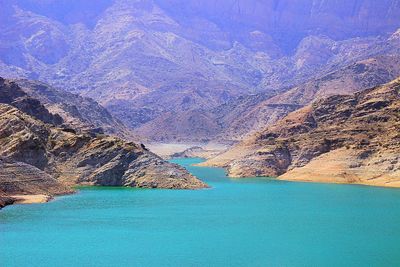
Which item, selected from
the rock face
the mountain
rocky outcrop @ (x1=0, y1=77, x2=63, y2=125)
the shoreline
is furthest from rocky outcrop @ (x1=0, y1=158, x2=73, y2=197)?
the rock face

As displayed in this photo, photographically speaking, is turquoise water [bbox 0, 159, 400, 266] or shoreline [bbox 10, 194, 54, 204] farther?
shoreline [bbox 10, 194, 54, 204]

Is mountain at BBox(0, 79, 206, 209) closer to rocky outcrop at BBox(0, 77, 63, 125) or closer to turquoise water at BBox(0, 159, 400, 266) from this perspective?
turquoise water at BBox(0, 159, 400, 266)

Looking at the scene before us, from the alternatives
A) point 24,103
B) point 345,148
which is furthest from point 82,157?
point 345,148

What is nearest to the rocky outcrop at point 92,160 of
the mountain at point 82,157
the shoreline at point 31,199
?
the mountain at point 82,157

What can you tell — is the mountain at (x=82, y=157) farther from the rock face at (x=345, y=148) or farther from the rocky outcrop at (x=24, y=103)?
the rock face at (x=345, y=148)

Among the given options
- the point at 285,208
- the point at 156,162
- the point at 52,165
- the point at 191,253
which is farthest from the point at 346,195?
the point at 191,253

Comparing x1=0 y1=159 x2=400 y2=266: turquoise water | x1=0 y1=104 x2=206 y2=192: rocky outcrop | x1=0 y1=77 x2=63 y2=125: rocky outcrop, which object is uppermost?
x1=0 y1=77 x2=63 y2=125: rocky outcrop

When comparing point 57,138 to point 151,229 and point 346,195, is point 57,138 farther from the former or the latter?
point 151,229
